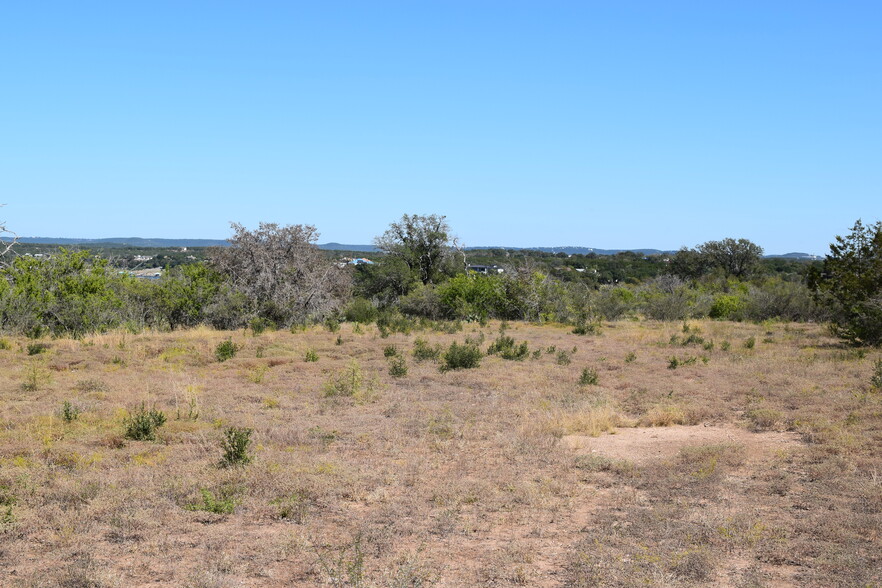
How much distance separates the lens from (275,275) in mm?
25656

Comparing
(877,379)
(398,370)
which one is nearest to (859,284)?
(877,379)

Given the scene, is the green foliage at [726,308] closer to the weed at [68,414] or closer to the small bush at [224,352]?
the small bush at [224,352]

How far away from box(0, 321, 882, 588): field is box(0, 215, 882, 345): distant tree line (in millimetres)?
6206

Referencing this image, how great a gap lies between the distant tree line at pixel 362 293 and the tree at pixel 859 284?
4 centimetres

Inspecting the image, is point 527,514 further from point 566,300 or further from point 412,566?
→ point 566,300

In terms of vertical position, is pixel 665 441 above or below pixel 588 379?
below

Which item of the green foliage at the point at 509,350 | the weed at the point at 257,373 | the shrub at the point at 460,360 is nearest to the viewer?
the weed at the point at 257,373

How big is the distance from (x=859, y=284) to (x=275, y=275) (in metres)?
18.8

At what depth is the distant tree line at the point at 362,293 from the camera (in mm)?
21156

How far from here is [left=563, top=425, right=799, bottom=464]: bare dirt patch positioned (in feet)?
30.2

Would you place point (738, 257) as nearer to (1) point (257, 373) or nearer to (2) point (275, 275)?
(2) point (275, 275)

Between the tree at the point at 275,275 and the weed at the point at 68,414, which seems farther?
the tree at the point at 275,275

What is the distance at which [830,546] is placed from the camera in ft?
18.7

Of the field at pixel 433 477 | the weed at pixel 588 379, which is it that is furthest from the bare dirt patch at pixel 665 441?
the weed at pixel 588 379
